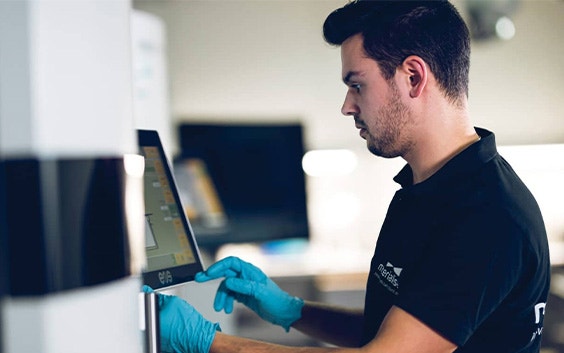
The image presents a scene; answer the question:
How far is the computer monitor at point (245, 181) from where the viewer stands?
12.2 feet

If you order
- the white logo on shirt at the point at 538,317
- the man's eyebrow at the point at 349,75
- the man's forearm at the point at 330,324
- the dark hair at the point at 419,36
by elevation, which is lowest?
the man's forearm at the point at 330,324

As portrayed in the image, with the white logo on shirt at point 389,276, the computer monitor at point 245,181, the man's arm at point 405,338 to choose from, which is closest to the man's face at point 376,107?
the white logo on shirt at point 389,276

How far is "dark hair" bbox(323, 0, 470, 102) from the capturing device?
132 centimetres

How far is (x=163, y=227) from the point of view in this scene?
1166 mm

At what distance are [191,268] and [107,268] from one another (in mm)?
637

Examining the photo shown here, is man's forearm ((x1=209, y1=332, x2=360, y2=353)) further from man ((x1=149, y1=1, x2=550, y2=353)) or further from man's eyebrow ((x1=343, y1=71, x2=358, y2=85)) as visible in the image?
man's eyebrow ((x1=343, y1=71, x2=358, y2=85))

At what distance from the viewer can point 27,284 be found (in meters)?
0.52

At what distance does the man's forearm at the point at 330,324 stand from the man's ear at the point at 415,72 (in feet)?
1.60

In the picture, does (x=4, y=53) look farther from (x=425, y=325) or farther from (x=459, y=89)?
(x=459, y=89)

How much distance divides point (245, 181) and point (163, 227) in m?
2.60

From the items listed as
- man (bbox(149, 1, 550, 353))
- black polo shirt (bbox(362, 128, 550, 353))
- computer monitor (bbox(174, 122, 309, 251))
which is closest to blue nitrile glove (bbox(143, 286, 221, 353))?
man (bbox(149, 1, 550, 353))

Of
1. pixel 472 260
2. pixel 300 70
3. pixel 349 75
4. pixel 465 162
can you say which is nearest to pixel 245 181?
pixel 300 70

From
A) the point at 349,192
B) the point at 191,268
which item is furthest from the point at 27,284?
the point at 349,192

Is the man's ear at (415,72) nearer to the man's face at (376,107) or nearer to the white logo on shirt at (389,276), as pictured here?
the man's face at (376,107)
